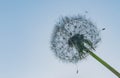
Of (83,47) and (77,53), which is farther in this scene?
(77,53)

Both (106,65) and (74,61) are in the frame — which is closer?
(106,65)

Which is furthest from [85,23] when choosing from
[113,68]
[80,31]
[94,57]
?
[113,68]

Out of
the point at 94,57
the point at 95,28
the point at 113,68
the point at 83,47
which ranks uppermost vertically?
the point at 95,28

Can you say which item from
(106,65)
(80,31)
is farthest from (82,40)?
(106,65)

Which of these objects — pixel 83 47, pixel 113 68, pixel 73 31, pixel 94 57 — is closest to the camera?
pixel 113 68

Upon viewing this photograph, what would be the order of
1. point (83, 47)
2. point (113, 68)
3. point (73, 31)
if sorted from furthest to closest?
1. point (73, 31)
2. point (83, 47)
3. point (113, 68)

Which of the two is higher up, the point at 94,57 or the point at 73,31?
the point at 73,31

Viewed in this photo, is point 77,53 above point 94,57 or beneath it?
above

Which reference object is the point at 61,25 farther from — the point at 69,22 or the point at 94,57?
the point at 94,57

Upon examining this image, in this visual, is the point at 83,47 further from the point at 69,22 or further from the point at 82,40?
the point at 69,22
